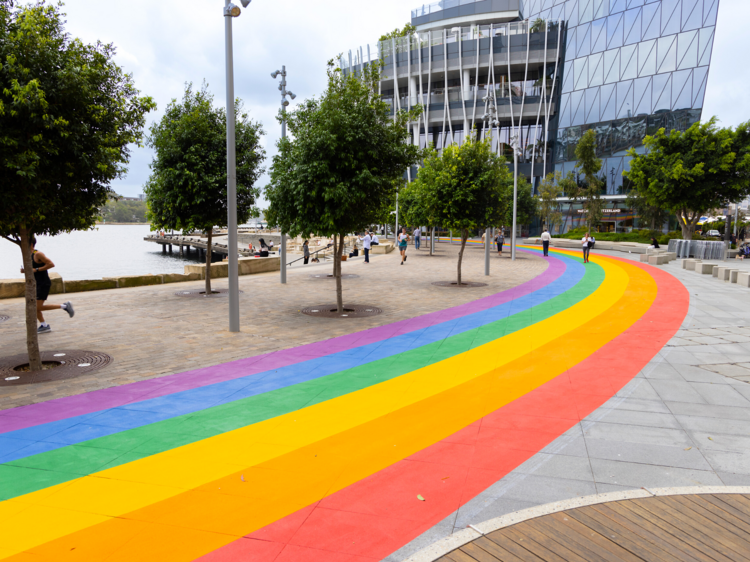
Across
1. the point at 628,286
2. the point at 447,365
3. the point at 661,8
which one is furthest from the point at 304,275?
the point at 661,8

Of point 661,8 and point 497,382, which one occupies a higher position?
point 661,8

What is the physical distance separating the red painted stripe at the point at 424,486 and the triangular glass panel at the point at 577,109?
2164 inches

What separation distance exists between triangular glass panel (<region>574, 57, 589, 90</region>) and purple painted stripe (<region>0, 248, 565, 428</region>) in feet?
173

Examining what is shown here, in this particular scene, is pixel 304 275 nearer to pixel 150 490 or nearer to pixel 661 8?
pixel 150 490

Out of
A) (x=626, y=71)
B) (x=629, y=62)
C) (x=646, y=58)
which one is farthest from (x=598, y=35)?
(x=646, y=58)

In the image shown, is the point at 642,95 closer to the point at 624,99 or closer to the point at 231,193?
the point at 624,99

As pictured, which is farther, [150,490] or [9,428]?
[9,428]

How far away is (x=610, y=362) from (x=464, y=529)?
5594 millimetres

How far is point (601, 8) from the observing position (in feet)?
178

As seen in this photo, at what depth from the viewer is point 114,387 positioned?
22.0 feet

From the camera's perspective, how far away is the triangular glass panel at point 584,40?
5506 cm

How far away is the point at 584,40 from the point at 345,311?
183 ft

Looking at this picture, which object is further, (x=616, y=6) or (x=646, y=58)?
(x=616, y=6)

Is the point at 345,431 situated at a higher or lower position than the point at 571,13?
lower
